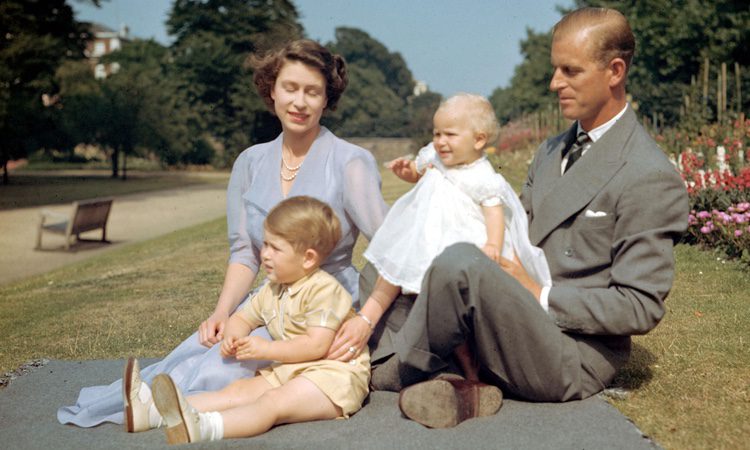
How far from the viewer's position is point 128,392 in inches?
135

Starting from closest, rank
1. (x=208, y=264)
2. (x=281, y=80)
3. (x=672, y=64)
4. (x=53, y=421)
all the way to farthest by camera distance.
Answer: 1. (x=53, y=421)
2. (x=281, y=80)
3. (x=208, y=264)
4. (x=672, y=64)

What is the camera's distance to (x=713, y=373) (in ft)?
13.8

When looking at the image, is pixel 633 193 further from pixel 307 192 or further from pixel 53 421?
pixel 53 421

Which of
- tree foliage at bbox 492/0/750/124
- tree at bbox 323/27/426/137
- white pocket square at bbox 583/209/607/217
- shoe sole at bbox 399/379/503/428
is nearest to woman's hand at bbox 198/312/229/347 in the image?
shoe sole at bbox 399/379/503/428

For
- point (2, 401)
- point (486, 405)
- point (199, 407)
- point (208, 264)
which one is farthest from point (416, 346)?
point (208, 264)

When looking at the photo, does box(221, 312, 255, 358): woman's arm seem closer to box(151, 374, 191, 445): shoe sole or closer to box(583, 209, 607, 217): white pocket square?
box(151, 374, 191, 445): shoe sole

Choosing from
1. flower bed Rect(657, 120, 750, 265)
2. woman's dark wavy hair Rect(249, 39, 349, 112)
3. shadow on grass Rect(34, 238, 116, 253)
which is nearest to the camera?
woman's dark wavy hair Rect(249, 39, 349, 112)

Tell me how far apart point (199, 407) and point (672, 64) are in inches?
1094

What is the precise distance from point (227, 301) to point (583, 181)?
5.91 ft

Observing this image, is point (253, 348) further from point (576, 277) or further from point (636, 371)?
point (636, 371)

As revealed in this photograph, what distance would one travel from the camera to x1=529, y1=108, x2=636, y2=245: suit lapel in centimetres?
347

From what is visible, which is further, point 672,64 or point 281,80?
point 672,64

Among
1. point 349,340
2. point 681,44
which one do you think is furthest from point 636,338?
point 681,44

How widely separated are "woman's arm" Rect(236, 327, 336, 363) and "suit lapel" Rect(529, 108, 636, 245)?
103 centimetres
